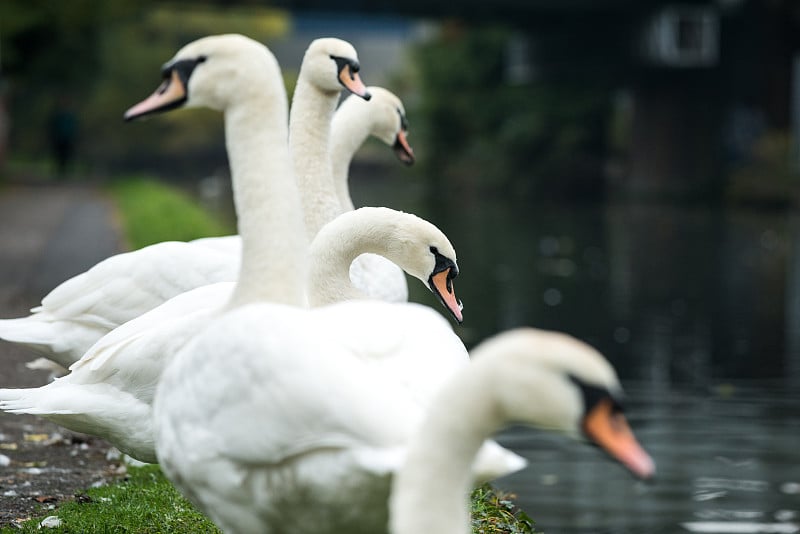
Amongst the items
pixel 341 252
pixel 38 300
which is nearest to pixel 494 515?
pixel 341 252

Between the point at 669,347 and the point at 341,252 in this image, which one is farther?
the point at 669,347

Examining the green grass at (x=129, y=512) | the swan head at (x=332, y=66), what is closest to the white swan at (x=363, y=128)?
the swan head at (x=332, y=66)

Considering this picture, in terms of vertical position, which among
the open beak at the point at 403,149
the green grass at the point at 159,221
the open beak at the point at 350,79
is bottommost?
the green grass at the point at 159,221

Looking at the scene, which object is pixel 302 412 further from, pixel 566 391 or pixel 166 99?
pixel 166 99

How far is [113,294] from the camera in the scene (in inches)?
251

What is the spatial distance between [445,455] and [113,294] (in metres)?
3.66

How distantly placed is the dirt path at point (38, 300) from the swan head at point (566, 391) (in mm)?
2976

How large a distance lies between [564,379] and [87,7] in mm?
25783

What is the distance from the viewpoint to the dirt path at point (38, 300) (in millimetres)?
5918

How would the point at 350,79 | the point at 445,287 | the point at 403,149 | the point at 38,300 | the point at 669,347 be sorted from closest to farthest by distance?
the point at 445,287 < the point at 350,79 < the point at 403,149 < the point at 38,300 < the point at 669,347

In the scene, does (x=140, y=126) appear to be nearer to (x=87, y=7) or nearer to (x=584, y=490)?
(x=87, y=7)

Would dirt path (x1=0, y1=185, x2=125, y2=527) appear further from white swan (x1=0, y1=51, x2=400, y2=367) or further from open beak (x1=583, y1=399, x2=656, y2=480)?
open beak (x1=583, y1=399, x2=656, y2=480)

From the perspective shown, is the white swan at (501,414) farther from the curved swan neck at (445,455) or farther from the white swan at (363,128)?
the white swan at (363,128)

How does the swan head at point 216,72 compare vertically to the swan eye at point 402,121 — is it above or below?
above
